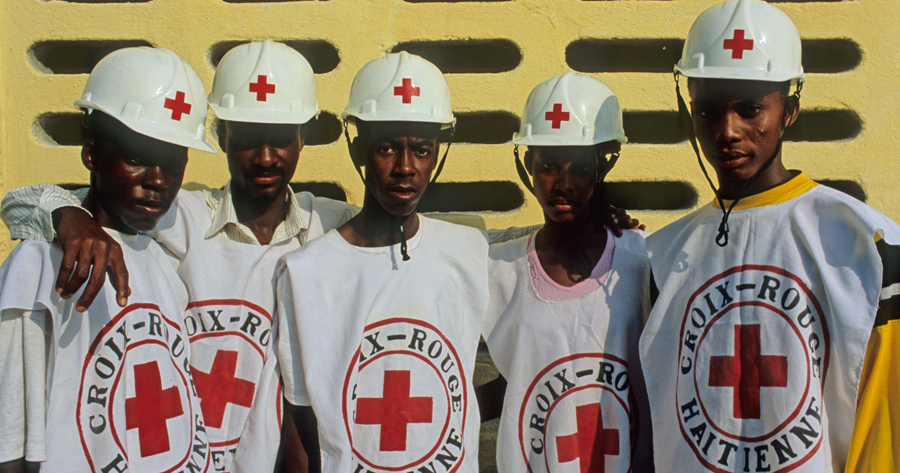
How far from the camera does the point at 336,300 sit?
2617mm

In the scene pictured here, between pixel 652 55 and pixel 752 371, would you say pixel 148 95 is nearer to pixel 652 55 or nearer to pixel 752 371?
pixel 752 371

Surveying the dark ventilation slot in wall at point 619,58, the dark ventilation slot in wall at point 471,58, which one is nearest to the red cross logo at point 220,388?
the dark ventilation slot in wall at point 471,58

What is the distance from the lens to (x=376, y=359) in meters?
2.58

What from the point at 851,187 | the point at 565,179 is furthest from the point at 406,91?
the point at 851,187

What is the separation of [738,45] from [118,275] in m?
2.12

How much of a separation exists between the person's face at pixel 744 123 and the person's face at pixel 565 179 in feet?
1.66

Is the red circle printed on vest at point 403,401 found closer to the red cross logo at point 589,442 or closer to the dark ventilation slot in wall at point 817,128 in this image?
the red cross logo at point 589,442

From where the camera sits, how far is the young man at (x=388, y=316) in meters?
2.53

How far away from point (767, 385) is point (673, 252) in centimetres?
57

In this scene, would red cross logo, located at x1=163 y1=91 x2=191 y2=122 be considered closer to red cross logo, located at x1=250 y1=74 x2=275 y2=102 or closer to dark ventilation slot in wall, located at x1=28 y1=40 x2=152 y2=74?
red cross logo, located at x1=250 y1=74 x2=275 y2=102

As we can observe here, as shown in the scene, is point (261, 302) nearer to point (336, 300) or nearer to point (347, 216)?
point (336, 300)

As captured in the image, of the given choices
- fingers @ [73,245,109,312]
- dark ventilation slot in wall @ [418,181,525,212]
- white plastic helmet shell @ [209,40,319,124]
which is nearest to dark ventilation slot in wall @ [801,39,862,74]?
dark ventilation slot in wall @ [418,181,525,212]

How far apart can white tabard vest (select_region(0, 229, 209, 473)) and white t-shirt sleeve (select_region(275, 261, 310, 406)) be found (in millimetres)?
338

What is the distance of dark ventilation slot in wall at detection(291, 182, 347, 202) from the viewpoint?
144 inches
